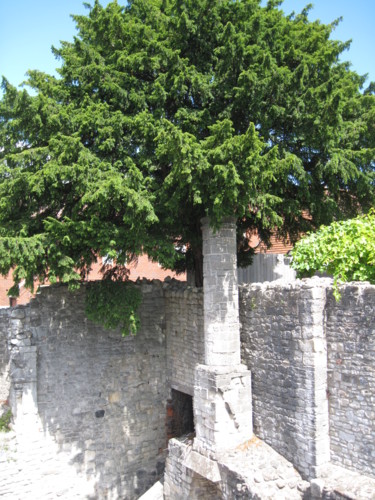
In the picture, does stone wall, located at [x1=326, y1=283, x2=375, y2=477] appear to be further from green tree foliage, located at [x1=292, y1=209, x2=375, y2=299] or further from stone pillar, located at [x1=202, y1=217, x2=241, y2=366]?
stone pillar, located at [x1=202, y1=217, x2=241, y2=366]

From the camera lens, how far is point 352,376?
22.8 ft

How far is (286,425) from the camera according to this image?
7.81 m

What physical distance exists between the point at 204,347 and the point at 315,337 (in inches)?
97.9

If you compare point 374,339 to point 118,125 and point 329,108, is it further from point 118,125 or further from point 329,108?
point 118,125

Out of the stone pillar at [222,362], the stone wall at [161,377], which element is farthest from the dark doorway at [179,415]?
the stone pillar at [222,362]

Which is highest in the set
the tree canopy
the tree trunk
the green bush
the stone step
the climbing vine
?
the tree canopy

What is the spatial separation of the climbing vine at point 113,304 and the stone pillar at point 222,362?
1.57 m

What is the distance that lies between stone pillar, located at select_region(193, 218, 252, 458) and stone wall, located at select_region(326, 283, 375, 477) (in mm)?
1732

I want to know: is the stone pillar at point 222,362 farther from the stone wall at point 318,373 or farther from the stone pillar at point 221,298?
the stone wall at point 318,373

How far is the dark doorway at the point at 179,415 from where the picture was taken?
36.1ft

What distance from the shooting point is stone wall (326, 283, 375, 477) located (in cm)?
670

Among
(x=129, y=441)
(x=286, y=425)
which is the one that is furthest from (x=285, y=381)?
(x=129, y=441)

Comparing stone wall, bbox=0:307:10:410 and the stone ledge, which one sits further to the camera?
stone wall, bbox=0:307:10:410

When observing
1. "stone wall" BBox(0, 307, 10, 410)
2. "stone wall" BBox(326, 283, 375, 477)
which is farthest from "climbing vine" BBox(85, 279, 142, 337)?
"stone wall" BBox(326, 283, 375, 477)
